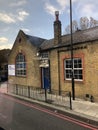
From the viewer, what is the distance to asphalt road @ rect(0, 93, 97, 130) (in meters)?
8.23

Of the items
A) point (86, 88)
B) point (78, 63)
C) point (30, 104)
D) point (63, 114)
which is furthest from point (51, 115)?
point (78, 63)

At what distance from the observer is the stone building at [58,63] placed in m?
12.6

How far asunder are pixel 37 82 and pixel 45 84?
43.2 inches

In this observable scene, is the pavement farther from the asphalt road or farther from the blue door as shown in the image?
the blue door

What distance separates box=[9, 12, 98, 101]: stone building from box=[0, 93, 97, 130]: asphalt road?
3571 millimetres

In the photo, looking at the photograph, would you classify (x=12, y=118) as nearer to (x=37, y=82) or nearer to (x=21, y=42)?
(x=37, y=82)

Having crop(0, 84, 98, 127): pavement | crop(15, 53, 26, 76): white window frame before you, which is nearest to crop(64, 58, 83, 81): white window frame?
crop(0, 84, 98, 127): pavement

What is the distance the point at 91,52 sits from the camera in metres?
12.5

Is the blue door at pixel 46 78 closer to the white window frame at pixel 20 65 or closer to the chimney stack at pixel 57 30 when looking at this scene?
the chimney stack at pixel 57 30

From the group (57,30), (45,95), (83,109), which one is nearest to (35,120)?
(83,109)

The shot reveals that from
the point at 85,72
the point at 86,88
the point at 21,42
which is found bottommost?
the point at 86,88

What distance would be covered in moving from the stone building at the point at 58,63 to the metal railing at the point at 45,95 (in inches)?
22.0

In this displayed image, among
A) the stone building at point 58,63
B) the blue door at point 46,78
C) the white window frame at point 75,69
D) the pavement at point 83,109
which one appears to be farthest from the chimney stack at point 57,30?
the pavement at point 83,109

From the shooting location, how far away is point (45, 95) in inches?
518
